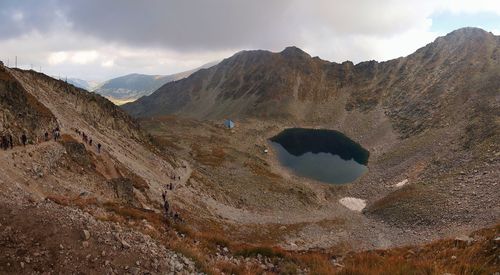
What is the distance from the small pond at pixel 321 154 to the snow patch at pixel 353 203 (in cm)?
1107

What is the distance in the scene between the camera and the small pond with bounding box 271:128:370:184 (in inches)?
3949

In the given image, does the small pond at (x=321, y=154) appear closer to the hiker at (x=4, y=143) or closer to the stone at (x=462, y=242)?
the stone at (x=462, y=242)

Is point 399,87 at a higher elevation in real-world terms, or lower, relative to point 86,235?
higher

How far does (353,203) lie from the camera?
7988cm

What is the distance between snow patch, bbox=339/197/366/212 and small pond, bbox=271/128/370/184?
11071mm

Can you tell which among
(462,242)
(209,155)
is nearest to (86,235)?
(462,242)

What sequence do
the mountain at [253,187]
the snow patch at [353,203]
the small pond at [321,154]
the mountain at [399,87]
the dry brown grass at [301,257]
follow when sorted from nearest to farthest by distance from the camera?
1. the dry brown grass at [301,257]
2. the mountain at [253,187]
3. the snow patch at [353,203]
4. the small pond at [321,154]
5. the mountain at [399,87]

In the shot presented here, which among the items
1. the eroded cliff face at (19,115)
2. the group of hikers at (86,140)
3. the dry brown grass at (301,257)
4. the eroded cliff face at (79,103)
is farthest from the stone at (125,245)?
the eroded cliff face at (79,103)

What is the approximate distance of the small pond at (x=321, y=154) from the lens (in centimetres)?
10031

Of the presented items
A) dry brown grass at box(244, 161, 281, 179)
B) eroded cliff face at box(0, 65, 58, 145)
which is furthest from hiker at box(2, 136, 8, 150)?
dry brown grass at box(244, 161, 281, 179)

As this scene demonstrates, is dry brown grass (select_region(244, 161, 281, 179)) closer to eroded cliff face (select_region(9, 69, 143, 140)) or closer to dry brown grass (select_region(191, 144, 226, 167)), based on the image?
dry brown grass (select_region(191, 144, 226, 167))

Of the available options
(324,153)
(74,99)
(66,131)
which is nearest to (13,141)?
(66,131)

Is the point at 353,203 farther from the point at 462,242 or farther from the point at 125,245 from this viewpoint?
the point at 125,245

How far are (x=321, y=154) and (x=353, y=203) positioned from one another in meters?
41.6
